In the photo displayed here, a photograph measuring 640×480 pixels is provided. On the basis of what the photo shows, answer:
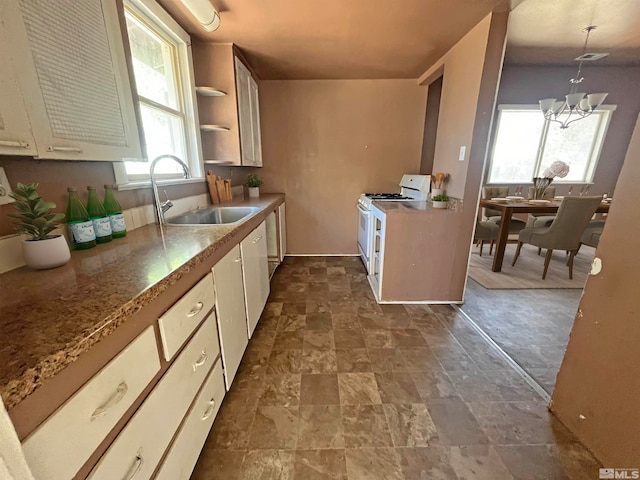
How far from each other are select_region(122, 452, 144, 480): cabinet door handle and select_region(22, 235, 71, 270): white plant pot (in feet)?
2.29

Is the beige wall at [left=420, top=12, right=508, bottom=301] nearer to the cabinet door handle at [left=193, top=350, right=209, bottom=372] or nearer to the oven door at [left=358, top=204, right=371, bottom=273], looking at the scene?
the oven door at [left=358, top=204, right=371, bottom=273]

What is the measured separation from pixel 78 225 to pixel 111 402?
0.80 m

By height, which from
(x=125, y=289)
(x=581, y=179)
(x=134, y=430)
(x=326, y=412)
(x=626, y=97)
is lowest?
(x=326, y=412)

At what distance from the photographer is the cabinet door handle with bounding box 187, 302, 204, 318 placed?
0.98 metres

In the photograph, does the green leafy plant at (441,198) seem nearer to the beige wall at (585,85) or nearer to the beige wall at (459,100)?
the beige wall at (459,100)

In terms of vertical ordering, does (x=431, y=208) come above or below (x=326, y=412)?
above

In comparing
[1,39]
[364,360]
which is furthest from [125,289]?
[364,360]

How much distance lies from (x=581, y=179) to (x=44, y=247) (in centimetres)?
644

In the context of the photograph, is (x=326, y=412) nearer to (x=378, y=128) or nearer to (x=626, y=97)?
(x=378, y=128)

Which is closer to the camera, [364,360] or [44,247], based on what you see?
[44,247]

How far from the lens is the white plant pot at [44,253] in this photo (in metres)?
0.85

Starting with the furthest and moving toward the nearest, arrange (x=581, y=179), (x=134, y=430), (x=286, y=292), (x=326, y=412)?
(x=581, y=179) → (x=286, y=292) → (x=326, y=412) → (x=134, y=430)

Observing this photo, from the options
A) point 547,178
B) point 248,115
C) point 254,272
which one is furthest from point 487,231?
point 248,115

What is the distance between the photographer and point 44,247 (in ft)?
2.82
